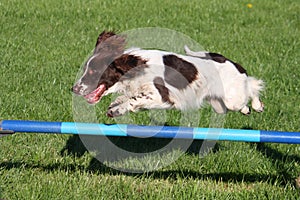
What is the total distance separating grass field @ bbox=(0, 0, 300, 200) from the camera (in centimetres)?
365

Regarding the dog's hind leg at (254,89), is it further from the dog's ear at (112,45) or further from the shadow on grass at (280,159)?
the dog's ear at (112,45)

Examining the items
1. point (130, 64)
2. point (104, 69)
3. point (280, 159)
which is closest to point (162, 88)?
point (130, 64)

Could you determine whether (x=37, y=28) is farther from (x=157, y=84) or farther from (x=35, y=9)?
(x=157, y=84)

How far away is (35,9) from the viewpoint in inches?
355

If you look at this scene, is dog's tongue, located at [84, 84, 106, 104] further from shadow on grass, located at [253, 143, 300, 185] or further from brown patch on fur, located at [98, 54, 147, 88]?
shadow on grass, located at [253, 143, 300, 185]

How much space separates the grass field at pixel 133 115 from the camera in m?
3.65

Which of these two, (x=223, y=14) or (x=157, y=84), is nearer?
(x=157, y=84)

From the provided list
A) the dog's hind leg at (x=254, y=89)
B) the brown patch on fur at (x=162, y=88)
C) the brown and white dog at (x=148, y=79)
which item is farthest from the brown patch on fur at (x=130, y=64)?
the dog's hind leg at (x=254, y=89)

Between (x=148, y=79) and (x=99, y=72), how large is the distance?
307mm

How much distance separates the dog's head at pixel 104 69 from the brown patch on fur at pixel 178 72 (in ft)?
0.57

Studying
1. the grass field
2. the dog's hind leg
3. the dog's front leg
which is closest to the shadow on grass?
the grass field

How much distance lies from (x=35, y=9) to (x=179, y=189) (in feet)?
20.2

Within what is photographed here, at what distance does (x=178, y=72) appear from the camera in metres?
3.56

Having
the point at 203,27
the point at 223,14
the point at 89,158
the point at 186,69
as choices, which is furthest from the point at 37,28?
the point at 186,69
